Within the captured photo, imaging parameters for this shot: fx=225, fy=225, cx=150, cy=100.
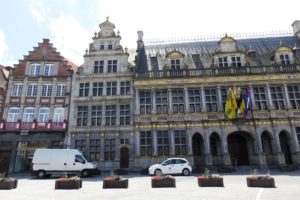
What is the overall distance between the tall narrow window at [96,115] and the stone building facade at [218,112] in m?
4.70

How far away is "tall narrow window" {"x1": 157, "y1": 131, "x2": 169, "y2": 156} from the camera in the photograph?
1032 inches

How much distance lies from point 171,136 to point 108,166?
8168 mm

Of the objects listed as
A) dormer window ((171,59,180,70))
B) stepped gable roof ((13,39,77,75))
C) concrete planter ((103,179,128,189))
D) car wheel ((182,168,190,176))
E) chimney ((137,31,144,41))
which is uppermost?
chimney ((137,31,144,41))

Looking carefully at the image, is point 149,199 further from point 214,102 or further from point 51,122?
point 51,122

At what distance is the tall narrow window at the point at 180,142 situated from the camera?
26.1m

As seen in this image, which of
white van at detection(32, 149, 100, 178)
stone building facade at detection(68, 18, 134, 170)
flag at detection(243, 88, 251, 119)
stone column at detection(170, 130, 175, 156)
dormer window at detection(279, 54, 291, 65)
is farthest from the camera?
dormer window at detection(279, 54, 291, 65)

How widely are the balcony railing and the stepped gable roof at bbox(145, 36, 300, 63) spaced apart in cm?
355

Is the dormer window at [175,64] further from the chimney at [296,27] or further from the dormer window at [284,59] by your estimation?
the chimney at [296,27]

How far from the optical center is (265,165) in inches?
963

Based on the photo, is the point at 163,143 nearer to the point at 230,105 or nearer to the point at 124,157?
the point at 124,157

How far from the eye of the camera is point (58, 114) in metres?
28.8

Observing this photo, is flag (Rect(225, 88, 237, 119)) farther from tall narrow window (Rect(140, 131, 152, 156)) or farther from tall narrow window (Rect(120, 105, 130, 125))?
tall narrow window (Rect(120, 105, 130, 125))

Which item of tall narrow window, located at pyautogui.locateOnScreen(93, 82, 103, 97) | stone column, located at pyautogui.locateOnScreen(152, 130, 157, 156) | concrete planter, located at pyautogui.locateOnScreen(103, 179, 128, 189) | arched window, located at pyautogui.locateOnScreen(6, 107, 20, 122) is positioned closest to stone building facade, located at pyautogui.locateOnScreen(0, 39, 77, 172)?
arched window, located at pyautogui.locateOnScreen(6, 107, 20, 122)

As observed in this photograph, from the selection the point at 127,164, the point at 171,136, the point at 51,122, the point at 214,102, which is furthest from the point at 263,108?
the point at 51,122
